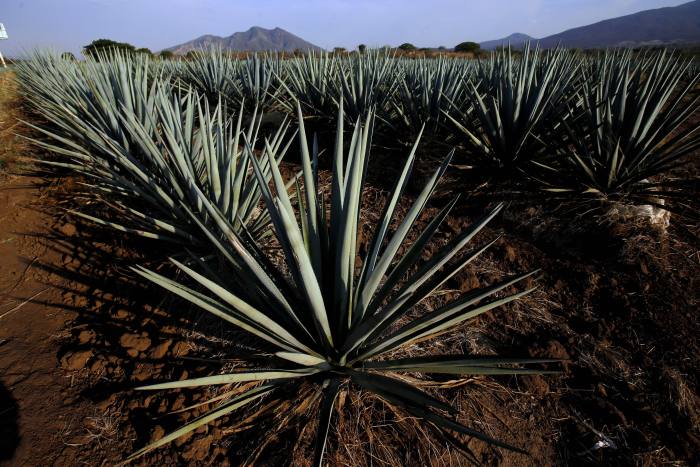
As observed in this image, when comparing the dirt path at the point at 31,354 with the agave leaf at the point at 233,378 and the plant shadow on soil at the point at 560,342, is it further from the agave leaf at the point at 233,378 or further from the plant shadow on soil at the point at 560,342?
the agave leaf at the point at 233,378

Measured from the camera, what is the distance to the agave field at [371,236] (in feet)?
3.70

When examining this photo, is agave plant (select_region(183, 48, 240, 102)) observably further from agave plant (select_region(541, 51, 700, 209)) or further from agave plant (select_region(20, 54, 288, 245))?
agave plant (select_region(541, 51, 700, 209))

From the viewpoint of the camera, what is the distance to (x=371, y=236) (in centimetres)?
268

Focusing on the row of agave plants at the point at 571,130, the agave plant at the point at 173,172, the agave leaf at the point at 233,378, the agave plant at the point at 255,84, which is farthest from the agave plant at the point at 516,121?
the agave plant at the point at 255,84

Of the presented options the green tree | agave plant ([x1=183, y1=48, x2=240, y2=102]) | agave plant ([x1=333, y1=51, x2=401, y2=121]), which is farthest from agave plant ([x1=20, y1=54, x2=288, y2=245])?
the green tree

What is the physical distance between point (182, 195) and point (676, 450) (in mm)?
2725

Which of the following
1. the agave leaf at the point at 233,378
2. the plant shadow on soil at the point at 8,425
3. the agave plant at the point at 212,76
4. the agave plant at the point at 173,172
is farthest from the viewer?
the agave plant at the point at 212,76

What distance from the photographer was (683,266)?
2.08m

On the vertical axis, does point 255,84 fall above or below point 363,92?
above

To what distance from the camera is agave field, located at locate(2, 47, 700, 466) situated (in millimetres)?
1128

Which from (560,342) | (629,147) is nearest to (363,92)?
(629,147)

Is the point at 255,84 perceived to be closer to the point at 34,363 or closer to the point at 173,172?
the point at 173,172

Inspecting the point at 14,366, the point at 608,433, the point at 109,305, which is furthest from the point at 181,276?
the point at 608,433

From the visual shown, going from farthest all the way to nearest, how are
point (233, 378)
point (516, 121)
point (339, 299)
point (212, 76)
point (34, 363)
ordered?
point (212, 76) < point (516, 121) < point (34, 363) < point (339, 299) < point (233, 378)
